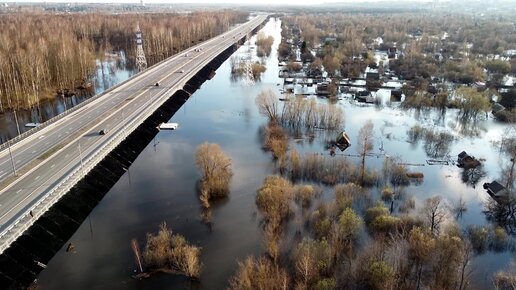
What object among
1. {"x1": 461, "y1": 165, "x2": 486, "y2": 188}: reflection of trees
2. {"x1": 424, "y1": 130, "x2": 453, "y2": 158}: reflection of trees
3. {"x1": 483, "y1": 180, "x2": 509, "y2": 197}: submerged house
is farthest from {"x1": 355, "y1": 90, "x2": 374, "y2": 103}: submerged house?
{"x1": 483, "y1": 180, "x2": 509, "y2": 197}: submerged house

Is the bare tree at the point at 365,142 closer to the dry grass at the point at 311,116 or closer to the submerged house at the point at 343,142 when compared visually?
the submerged house at the point at 343,142

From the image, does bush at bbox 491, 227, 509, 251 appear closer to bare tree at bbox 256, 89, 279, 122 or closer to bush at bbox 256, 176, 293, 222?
bush at bbox 256, 176, 293, 222

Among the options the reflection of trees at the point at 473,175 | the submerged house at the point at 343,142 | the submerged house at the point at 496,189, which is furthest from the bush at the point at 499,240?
the submerged house at the point at 343,142

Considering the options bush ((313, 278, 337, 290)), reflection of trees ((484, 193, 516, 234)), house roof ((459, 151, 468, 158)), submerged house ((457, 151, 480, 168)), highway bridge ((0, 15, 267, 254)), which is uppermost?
highway bridge ((0, 15, 267, 254))

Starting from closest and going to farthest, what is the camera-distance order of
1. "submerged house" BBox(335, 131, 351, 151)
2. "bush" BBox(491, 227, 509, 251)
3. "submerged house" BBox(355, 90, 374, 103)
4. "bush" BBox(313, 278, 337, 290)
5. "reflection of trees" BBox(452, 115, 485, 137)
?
"bush" BBox(313, 278, 337, 290)
"bush" BBox(491, 227, 509, 251)
"submerged house" BBox(335, 131, 351, 151)
"reflection of trees" BBox(452, 115, 485, 137)
"submerged house" BBox(355, 90, 374, 103)

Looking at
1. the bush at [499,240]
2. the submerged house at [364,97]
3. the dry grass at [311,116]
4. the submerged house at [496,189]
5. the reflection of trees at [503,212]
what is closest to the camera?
the bush at [499,240]

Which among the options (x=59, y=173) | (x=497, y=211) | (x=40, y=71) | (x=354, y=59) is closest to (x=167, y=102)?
(x=40, y=71)

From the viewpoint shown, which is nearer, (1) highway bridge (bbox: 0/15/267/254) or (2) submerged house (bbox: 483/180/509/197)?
(1) highway bridge (bbox: 0/15/267/254)

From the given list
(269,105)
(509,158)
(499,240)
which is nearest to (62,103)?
(269,105)
